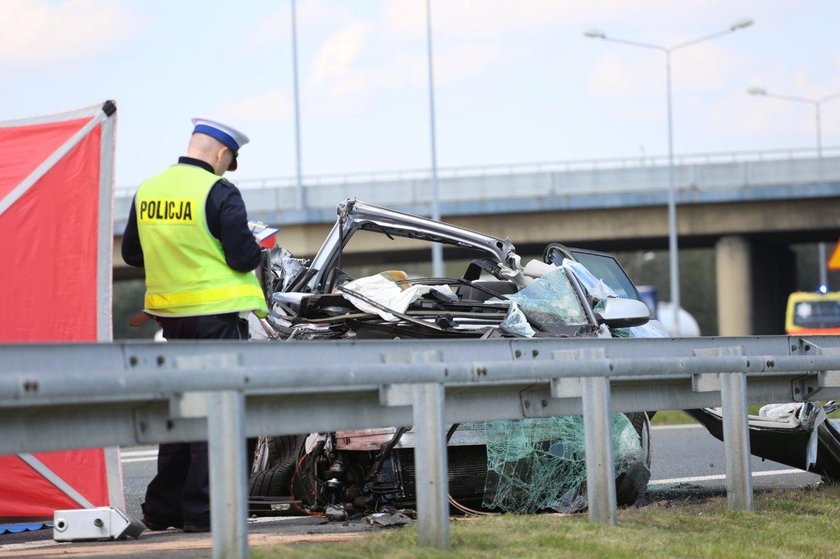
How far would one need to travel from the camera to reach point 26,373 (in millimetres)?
4145

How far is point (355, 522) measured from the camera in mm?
6578

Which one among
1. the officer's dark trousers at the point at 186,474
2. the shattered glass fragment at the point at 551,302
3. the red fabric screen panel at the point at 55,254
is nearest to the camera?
the officer's dark trousers at the point at 186,474

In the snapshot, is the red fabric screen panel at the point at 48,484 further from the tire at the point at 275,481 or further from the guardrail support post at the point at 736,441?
the guardrail support post at the point at 736,441

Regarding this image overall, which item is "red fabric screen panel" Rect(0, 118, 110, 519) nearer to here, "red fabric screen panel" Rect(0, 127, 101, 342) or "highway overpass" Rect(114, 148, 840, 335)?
"red fabric screen panel" Rect(0, 127, 101, 342)

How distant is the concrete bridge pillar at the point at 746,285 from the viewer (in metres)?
43.9

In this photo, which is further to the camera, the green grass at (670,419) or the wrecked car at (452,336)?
the green grass at (670,419)

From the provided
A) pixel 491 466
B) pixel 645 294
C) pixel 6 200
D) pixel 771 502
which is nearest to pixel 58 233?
pixel 6 200

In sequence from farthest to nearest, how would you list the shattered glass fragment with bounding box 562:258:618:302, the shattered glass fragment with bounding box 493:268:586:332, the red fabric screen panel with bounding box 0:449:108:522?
the shattered glass fragment with bounding box 562:258:618:302 → the shattered glass fragment with bounding box 493:268:586:332 → the red fabric screen panel with bounding box 0:449:108:522

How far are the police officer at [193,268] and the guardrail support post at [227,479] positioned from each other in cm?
174

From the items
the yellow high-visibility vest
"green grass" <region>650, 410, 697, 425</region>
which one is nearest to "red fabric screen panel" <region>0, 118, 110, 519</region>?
the yellow high-visibility vest

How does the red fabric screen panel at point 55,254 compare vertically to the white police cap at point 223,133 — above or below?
below

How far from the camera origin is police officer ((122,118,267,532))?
6277 millimetres

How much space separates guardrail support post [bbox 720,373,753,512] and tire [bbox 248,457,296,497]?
7.41 feet

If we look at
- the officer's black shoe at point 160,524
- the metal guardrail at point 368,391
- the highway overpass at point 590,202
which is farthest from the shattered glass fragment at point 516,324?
the highway overpass at point 590,202
